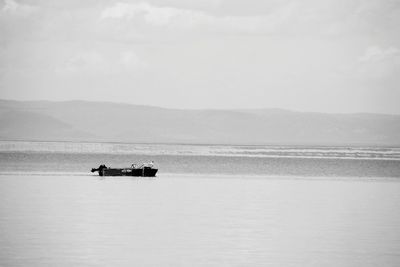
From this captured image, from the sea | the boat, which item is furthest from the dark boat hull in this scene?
the sea

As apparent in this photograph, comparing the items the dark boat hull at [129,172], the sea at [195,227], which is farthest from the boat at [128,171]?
the sea at [195,227]

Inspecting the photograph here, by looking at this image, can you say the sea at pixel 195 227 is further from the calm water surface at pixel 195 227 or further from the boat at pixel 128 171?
the boat at pixel 128 171

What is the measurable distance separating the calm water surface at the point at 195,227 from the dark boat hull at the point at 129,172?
57.3ft

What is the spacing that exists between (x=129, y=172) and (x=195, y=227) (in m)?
40.7

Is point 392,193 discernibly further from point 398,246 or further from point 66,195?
point 398,246

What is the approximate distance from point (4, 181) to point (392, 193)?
25.5 m

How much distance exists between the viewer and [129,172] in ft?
240

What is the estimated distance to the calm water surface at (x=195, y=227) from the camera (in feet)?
85.6

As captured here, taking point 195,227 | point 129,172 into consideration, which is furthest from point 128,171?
point 195,227

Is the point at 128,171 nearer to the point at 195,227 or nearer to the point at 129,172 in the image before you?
the point at 129,172

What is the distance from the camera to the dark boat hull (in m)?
71.5

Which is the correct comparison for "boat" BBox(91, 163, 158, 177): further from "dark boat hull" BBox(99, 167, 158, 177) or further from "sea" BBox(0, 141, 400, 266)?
"sea" BBox(0, 141, 400, 266)

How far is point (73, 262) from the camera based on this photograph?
24875 millimetres

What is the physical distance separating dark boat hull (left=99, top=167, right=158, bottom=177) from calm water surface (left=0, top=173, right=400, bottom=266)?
57.3 feet
